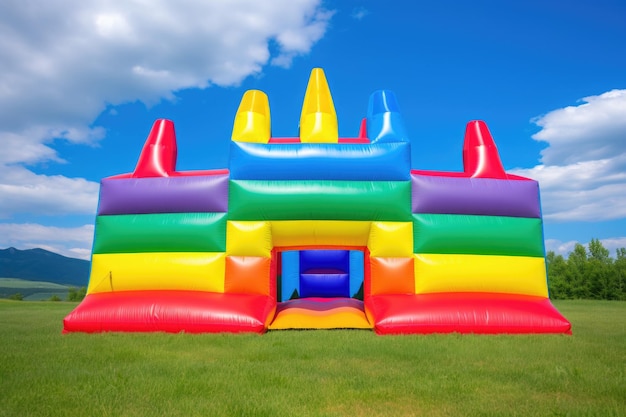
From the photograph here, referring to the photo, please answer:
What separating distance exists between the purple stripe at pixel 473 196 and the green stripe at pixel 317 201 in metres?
0.25

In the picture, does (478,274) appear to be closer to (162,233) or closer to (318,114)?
(318,114)

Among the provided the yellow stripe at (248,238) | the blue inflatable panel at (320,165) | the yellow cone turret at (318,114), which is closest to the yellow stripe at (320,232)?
the yellow stripe at (248,238)

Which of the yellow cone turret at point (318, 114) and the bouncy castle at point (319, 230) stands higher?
the yellow cone turret at point (318, 114)

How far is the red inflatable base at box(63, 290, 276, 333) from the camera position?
16.9 feet

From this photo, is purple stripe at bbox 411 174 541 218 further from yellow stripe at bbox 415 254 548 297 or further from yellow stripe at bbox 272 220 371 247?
yellow stripe at bbox 272 220 371 247

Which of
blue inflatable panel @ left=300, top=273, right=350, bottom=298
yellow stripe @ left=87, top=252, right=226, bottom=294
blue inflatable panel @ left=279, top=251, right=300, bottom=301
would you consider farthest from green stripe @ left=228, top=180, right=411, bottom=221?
blue inflatable panel @ left=300, top=273, right=350, bottom=298

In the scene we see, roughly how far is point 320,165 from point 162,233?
6.73ft

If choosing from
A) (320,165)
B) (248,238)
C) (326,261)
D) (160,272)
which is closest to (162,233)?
(160,272)

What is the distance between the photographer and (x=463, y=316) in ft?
17.0

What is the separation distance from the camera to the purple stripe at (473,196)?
5.79 metres

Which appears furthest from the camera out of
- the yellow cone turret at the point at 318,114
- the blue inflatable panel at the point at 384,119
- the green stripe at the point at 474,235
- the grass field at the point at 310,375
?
the yellow cone turret at the point at 318,114

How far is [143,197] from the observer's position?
5883 mm

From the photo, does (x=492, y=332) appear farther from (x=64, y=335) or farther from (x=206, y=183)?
(x=64, y=335)

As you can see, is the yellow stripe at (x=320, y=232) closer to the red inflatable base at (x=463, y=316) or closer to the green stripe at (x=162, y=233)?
the green stripe at (x=162, y=233)
